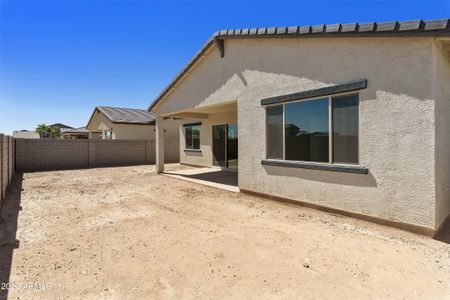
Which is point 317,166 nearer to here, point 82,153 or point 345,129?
point 345,129

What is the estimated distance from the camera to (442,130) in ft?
15.6

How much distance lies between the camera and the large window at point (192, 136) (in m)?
15.5

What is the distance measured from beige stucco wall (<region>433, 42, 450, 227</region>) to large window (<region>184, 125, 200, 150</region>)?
12032mm

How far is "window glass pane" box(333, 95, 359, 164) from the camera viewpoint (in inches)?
204

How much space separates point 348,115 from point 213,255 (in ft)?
13.1

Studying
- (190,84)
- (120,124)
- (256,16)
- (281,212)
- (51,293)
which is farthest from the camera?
(120,124)

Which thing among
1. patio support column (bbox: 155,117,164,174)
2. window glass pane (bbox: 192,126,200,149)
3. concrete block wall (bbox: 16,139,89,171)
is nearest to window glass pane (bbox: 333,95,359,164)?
patio support column (bbox: 155,117,164,174)

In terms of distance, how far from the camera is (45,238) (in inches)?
173

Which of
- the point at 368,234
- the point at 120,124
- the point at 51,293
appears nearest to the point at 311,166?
the point at 368,234

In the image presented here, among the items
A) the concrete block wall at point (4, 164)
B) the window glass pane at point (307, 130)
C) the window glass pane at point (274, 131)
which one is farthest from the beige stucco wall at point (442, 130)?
the concrete block wall at point (4, 164)

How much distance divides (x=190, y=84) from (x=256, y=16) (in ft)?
11.7

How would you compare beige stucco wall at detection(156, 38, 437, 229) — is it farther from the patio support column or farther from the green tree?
the green tree

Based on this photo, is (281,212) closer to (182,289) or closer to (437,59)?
(182,289)

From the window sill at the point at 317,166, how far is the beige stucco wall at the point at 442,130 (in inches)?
49.5
